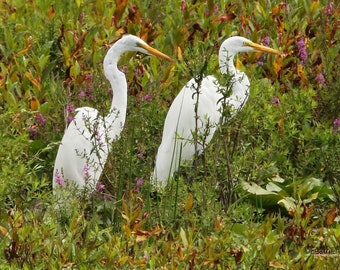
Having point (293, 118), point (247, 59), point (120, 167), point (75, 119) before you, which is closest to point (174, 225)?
point (120, 167)

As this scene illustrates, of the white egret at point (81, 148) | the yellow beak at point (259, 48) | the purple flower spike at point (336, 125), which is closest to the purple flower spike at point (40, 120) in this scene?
the white egret at point (81, 148)

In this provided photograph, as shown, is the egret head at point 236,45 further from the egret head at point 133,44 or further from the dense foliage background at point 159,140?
the egret head at point 133,44

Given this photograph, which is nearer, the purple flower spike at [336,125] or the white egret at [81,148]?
the white egret at [81,148]

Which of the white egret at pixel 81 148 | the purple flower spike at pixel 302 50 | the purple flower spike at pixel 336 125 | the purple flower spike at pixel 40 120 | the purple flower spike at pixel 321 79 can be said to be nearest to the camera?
the white egret at pixel 81 148

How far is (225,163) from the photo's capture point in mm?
6312

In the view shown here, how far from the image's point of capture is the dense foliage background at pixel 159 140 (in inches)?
179

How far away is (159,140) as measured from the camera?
24.1 ft

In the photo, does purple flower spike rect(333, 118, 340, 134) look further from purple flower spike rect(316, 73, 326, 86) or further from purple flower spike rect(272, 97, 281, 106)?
purple flower spike rect(316, 73, 326, 86)

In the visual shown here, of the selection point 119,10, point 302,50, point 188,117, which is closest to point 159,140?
point 188,117

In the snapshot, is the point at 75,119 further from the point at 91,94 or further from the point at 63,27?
the point at 63,27

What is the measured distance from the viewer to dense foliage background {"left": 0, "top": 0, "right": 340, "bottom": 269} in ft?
15.0

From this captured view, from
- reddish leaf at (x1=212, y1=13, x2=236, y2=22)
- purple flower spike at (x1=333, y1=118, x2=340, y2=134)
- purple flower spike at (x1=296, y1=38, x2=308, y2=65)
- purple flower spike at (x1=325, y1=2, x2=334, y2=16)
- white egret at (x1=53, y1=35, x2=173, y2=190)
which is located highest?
purple flower spike at (x1=325, y1=2, x2=334, y2=16)

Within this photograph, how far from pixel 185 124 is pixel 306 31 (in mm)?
1994

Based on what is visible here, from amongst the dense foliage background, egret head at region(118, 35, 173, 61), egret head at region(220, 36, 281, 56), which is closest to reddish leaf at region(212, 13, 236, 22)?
the dense foliage background
